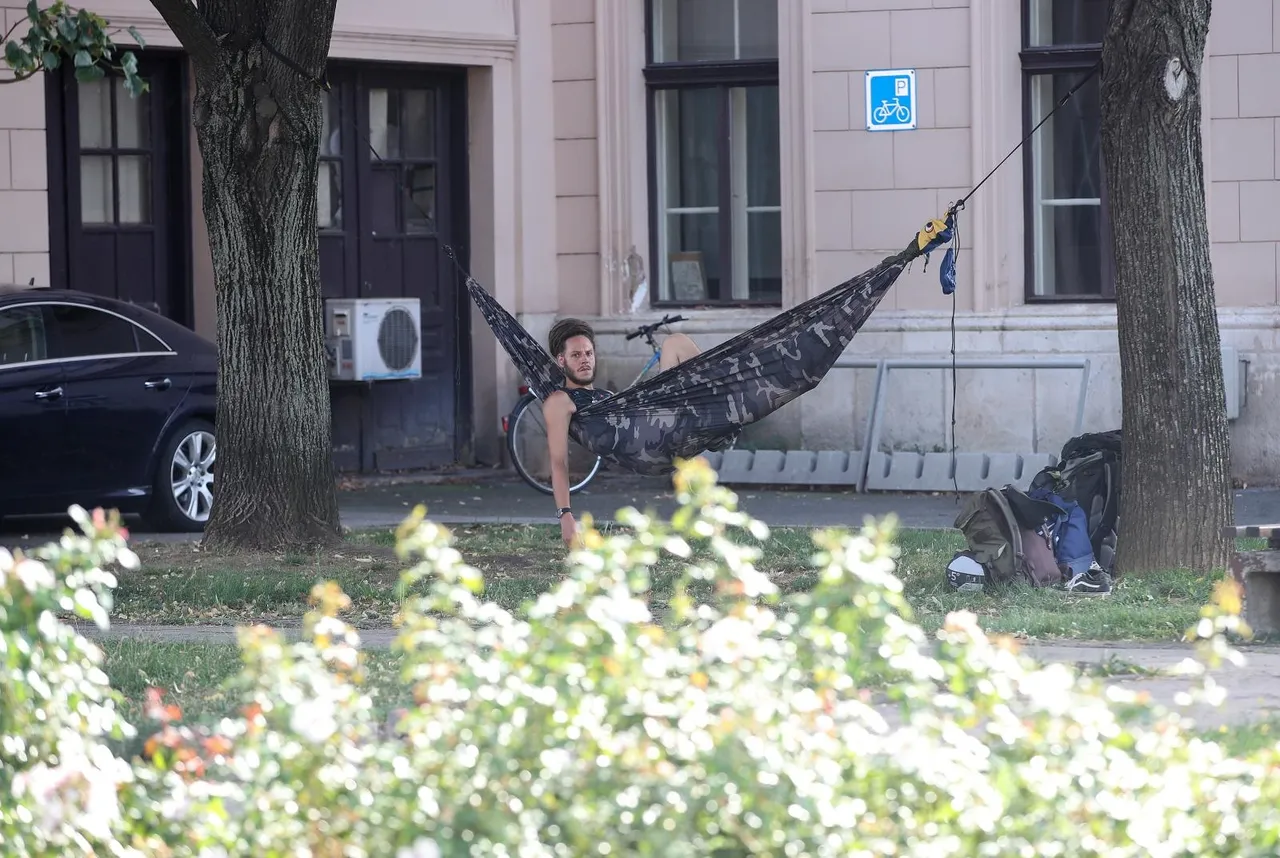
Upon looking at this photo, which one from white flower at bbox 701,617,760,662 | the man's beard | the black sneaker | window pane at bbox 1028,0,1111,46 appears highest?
window pane at bbox 1028,0,1111,46

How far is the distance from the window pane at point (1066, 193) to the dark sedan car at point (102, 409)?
571cm

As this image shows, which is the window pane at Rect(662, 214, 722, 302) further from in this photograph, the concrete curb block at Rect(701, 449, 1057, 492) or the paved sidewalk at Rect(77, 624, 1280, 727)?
the paved sidewalk at Rect(77, 624, 1280, 727)

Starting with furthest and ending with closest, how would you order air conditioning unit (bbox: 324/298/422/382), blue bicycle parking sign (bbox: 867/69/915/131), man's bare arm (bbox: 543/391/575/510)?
air conditioning unit (bbox: 324/298/422/382) → blue bicycle parking sign (bbox: 867/69/915/131) → man's bare arm (bbox: 543/391/575/510)

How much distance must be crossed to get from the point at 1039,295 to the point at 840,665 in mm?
10409

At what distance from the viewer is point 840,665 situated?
388cm

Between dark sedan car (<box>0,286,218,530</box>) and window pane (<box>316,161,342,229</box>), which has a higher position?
window pane (<box>316,161,342,229</box>)

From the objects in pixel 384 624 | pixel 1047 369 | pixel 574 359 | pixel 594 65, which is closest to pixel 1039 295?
pixel 1047 369

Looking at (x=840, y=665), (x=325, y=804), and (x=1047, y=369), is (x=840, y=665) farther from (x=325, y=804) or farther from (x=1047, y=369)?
(x=1047, y=369)

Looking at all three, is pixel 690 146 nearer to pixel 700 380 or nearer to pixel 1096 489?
pixel 700 380

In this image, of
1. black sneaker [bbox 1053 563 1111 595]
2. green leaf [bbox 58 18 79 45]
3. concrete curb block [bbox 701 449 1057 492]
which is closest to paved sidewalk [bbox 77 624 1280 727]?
black sneaker [bbox 1053 563 1111 595]

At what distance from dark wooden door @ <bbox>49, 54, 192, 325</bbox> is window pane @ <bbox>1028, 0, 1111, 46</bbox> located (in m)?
5.81

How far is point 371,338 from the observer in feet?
46.7

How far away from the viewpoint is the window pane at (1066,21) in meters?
13.7

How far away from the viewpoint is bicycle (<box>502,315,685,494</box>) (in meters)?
13.7
